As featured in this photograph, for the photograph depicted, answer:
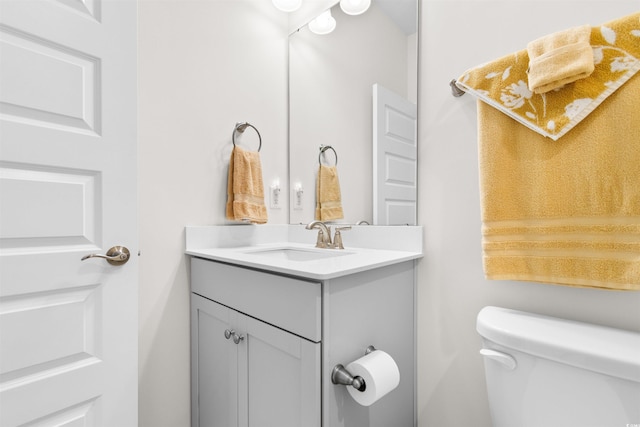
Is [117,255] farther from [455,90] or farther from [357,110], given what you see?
[455,90]

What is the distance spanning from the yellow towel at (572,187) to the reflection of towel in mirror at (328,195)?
26.8 inches

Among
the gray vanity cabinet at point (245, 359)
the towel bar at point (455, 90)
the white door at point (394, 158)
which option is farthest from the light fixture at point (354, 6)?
the gray vanity cabinet at point (245, 359)

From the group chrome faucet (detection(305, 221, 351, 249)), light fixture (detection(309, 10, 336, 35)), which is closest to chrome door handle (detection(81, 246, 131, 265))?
chrome faucet (detection(305, 221, 351, 249))

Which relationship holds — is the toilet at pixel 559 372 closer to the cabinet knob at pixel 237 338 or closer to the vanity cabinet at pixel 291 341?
the vanity cabinet at pixel 291 341

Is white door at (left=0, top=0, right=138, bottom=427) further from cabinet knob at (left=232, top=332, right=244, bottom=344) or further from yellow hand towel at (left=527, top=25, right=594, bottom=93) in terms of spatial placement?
yellow hand towel at (left=527, top=25, right=594, bottom=93)

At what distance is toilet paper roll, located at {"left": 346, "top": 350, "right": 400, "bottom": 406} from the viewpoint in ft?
2.49

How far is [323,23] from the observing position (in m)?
1.53

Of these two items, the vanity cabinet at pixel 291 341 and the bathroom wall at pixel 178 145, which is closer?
the vanity cabinet at pixel 291 341

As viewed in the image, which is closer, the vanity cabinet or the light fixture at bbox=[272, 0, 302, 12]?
the vanity cabinet

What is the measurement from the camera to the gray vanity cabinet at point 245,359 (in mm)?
814

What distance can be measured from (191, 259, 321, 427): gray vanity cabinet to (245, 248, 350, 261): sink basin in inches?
10.1

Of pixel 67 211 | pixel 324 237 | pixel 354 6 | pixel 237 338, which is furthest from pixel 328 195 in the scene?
pixel 67 211

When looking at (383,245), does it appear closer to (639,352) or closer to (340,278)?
(340,278)

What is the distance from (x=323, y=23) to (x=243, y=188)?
3.09 ft
